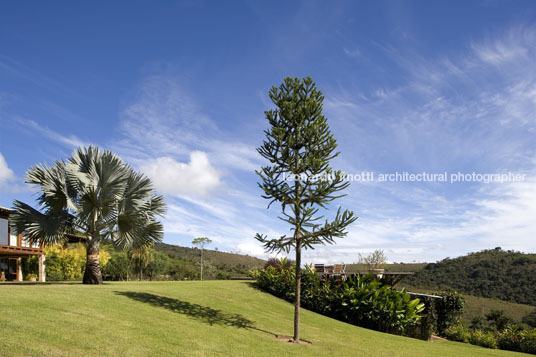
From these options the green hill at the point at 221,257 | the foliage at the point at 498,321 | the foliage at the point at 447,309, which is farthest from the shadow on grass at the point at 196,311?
the green hill at the point at 221,257

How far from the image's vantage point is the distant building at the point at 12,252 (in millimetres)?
26453

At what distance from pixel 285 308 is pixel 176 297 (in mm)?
5131

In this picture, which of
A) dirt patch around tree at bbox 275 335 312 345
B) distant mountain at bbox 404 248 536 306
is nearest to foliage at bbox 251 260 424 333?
dirt patch around tree at bbox 275 335 312 345

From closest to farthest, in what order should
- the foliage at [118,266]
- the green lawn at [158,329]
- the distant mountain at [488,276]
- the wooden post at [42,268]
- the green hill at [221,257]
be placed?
the green lawn at [158,329], the wooden post at [42,268], the foliage at [118,266], the distant mountain at [488,276], the green hill at [221,257]

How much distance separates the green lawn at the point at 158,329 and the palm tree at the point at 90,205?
4768 mm

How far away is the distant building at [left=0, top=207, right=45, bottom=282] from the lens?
2645 centimetres

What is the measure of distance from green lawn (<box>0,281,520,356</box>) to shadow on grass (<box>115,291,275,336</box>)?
28mm

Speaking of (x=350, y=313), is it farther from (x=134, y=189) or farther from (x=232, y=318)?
(x=134, y=189)

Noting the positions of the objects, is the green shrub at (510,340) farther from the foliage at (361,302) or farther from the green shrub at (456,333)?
the foliage at (361,302)

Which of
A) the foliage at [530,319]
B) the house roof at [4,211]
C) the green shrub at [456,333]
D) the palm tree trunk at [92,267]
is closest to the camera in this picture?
the palm tree trunk at [92,267]

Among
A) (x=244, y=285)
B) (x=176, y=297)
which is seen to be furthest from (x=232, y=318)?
(x=244, y=285)

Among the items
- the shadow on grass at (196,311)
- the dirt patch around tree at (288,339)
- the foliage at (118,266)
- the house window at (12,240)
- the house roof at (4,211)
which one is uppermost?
the house roof at (4,211)

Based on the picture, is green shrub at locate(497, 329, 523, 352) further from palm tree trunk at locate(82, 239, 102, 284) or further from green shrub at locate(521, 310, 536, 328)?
palm tree trunk at locate(82, 239, 102, 284)

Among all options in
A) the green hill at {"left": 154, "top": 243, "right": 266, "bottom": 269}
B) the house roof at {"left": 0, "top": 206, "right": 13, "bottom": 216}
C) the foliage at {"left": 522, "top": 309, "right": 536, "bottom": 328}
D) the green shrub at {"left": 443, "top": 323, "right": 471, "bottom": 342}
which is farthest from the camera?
the green hill at {"left": 154, "top": 243, "right": 266, "bottom": 269}
